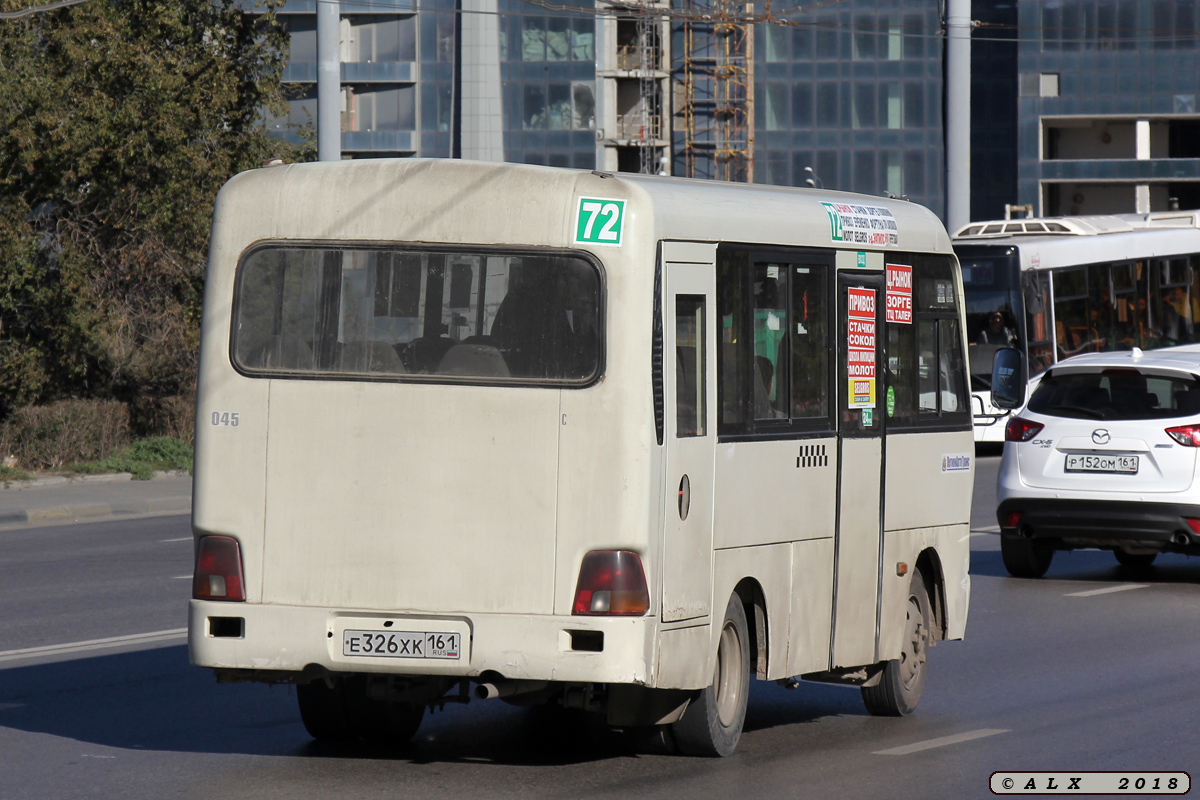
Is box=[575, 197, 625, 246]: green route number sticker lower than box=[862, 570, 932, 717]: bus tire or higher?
higher

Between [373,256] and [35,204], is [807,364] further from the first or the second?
[35,204]

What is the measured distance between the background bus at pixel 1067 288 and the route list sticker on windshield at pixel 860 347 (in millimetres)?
19951

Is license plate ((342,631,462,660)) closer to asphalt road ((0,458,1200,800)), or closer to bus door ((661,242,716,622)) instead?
asphalt road ((0,458,1200,800))

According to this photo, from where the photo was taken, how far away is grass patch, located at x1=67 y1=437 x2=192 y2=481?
80.7 feet

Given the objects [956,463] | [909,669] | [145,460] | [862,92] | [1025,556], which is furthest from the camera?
[862,92]

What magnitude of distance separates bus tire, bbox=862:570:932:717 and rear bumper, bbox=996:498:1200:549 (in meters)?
5.67

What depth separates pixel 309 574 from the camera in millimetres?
7473

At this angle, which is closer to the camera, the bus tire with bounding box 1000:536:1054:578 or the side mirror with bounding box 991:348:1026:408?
the side mirror with bounding box 991:348:1026:408

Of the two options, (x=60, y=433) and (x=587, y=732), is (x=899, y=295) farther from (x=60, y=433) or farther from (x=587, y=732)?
(x=60, y=433)

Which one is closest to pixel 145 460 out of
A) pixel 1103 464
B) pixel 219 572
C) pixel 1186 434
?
pixel 1103 464

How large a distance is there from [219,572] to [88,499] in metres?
15.0

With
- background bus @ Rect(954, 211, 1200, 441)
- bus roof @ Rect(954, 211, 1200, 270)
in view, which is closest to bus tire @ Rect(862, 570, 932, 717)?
background bus @ Rect(954, 211, 1200, 441)

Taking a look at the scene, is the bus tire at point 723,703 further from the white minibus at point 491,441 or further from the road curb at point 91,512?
the road curb at point 91,512

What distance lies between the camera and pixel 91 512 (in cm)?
2119
